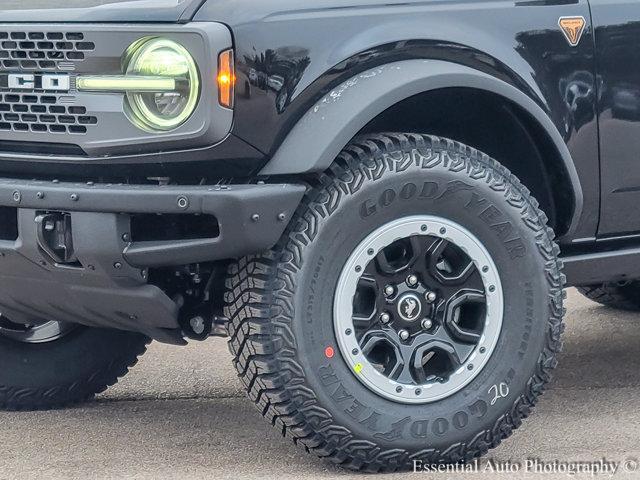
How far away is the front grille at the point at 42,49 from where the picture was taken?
3.30 m

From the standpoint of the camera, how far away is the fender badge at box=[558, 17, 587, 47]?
3.69 metres

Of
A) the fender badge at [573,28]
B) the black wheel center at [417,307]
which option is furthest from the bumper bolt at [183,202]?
the fender badge at [573,28]

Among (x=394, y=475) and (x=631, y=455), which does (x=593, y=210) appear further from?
(x=394, y=475)

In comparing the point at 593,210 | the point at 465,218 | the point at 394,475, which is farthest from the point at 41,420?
the point at 593,210

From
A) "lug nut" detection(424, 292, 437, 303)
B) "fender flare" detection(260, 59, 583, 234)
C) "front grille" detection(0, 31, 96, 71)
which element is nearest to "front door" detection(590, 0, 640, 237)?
"fender flare" detection(260, 59, 583, 234)

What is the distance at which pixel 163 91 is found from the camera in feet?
10.6

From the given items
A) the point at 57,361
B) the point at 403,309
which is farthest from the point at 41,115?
the point at 57,361

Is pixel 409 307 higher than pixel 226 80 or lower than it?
lower

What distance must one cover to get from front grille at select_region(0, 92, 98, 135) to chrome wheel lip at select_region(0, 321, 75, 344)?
1.06 metres

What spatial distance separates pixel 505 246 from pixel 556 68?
54 centimetres

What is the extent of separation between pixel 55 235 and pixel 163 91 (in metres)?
0.47

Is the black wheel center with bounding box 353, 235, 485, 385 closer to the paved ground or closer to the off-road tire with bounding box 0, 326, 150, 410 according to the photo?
the paved ground

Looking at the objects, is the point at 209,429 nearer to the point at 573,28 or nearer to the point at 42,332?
the point at 42,332

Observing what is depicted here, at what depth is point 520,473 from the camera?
3521 millimetres
